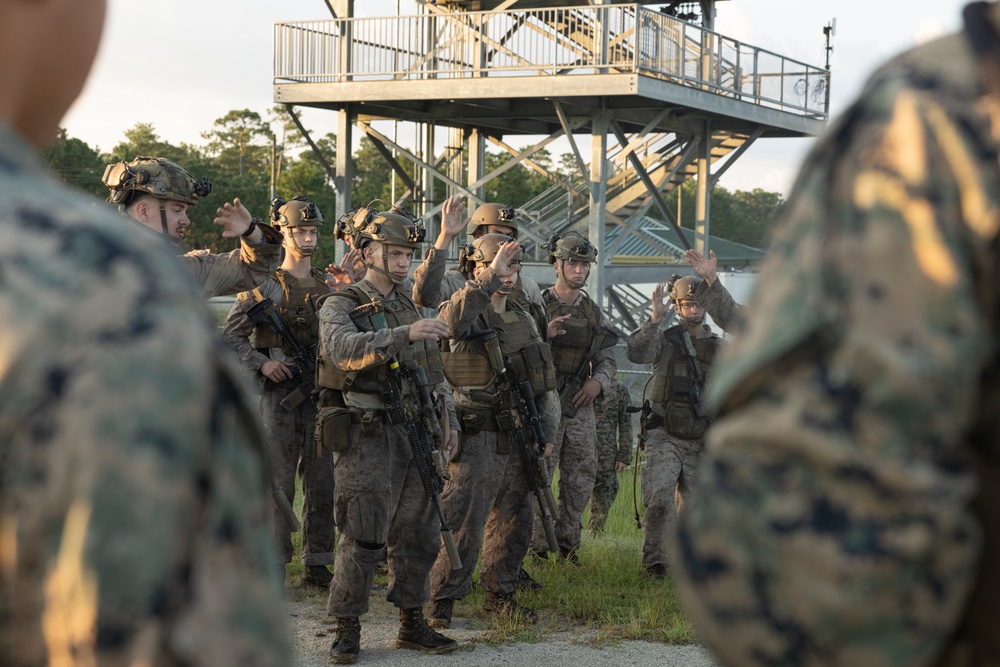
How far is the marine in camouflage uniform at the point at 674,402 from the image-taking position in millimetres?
8812

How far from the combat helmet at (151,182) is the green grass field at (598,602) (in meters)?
2.97

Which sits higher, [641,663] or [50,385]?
[50,385]

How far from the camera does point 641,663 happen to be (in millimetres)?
6738

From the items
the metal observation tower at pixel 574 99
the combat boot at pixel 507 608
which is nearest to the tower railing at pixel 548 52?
the metal observation tower at pixel 574 99

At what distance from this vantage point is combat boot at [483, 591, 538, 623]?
736 cm

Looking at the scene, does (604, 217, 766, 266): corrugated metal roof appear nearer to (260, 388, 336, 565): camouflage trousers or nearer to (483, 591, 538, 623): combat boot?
(260, 388, 336, 565): camouflage trousers

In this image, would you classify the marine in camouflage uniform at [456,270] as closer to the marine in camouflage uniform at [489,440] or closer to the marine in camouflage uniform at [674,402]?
the marine in camouflage uniform at [489,440]

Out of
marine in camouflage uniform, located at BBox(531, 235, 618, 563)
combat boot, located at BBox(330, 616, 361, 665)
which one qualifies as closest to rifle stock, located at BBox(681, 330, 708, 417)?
marine in camouflage uniform, located at BBox(531, 235, 618, 563)

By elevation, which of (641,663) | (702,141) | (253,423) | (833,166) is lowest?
(641,663)

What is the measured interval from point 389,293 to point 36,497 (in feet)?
19.1

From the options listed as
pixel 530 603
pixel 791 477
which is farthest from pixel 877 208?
pixel 530 603

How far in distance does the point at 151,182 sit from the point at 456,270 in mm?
3343

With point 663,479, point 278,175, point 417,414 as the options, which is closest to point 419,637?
point 417,414

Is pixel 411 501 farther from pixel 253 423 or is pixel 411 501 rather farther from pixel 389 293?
pixel 253 423
